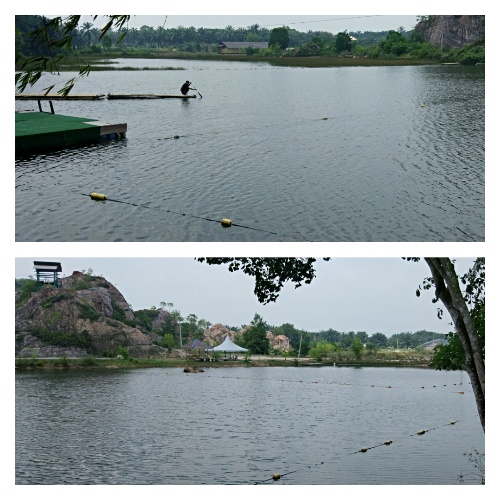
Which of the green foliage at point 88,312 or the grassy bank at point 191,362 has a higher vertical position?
the green foliage at point 88,312

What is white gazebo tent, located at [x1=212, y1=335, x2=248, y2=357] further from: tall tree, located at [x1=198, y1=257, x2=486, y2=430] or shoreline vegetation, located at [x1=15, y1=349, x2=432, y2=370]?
tall tree, located at [x1=198, y1=257, x2=486, y2=430]

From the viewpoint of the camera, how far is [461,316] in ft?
30.5

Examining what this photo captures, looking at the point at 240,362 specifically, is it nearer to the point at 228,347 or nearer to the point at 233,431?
the point at 228,347

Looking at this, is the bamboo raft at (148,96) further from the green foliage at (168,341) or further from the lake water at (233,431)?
the green foliage at (168,341)

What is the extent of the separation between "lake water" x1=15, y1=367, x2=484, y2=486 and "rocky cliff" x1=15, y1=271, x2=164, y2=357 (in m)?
3.25

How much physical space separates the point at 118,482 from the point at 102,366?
2343 cm

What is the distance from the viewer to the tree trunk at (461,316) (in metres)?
9.28

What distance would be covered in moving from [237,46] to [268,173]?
207ft

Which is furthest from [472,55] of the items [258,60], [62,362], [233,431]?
[233,431]

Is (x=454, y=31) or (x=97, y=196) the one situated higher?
(x=454, y=31)

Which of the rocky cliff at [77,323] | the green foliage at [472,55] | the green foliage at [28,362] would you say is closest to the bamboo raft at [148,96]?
the rocky cliff at [77,323]

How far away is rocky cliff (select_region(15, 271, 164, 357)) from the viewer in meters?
36.8

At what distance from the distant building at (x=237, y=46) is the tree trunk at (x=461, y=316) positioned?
69212 mm

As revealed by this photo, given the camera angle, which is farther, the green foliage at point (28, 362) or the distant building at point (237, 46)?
the distant building at point (237, 46)
